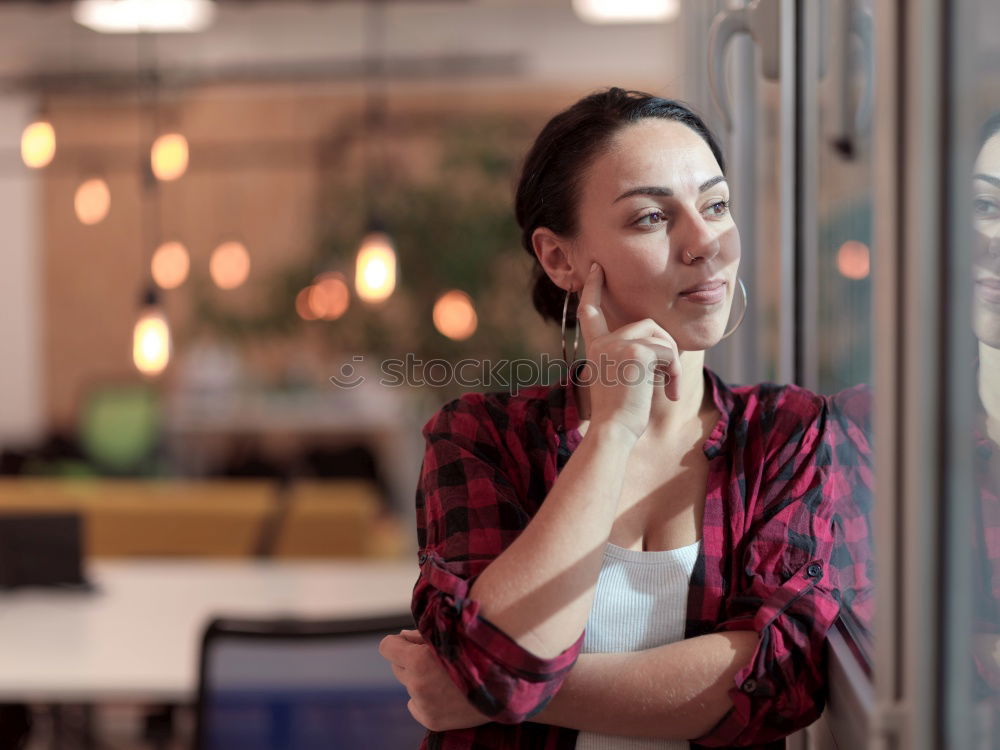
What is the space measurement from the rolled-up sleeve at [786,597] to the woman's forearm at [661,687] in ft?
0.05

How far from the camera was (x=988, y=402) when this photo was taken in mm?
926

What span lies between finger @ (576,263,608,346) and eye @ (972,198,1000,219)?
38 cm

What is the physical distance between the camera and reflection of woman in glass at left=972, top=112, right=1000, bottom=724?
0.91 metres

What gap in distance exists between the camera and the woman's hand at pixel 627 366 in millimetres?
1105

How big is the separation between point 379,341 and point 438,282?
34cm

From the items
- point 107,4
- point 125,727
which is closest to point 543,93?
point 107,4

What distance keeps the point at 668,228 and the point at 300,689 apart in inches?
50.4

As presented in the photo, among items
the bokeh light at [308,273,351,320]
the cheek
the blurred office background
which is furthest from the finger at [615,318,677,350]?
the blurred office background

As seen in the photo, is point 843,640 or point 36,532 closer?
point 843,640

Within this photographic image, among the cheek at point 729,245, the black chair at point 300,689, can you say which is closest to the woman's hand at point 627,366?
the cheek at point 729,245

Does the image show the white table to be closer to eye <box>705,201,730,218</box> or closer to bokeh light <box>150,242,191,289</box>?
eye <box>705,201,730,218</box>

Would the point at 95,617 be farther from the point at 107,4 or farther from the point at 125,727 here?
the point at 107,4

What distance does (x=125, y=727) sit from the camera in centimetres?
455

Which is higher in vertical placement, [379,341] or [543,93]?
[543,93]
